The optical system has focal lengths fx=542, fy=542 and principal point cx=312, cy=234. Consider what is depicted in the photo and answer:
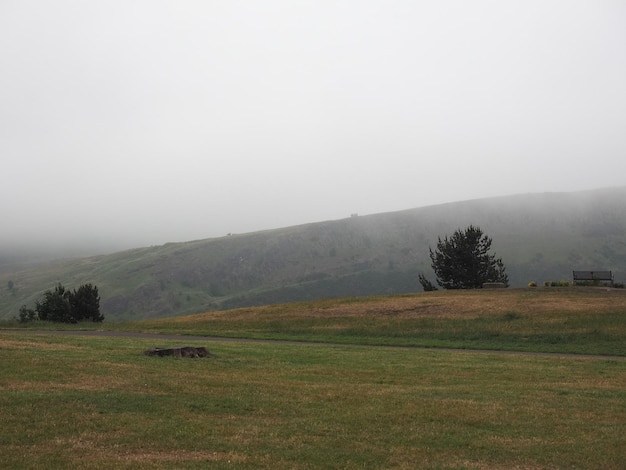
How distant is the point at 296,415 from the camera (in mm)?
13445

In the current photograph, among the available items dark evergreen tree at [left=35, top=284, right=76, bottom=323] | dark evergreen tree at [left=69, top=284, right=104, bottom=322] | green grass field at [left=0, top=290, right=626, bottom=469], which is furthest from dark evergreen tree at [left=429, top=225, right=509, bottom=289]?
dark evergreen tree at [left=35, top=284, right=76, bottom=323]

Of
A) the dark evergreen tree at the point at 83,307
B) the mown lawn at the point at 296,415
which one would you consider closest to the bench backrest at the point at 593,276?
the mown lawn at the point at 296,415

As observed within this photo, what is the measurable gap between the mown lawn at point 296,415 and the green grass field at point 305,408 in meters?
0.05

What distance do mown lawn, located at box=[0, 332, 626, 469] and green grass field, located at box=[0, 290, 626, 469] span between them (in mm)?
45

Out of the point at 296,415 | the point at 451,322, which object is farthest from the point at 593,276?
the point at 296,415

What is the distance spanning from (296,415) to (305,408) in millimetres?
721

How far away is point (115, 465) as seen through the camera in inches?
372

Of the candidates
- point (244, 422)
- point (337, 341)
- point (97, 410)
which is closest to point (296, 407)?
point (244, 422)

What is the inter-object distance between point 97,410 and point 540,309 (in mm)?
38340

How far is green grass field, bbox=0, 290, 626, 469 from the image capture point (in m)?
10.3

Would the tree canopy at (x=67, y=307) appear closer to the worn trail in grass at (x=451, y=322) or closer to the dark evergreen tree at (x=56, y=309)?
the dark evergreen tree at (x=56, y=309)

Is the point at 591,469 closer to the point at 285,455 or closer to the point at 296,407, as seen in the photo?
the point at 285,455

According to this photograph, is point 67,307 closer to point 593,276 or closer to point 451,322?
point 451,322

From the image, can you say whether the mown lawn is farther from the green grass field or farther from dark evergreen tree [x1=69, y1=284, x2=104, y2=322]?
dark evergreen tree [x1=69, y1=284, x2=104, y2=322]
